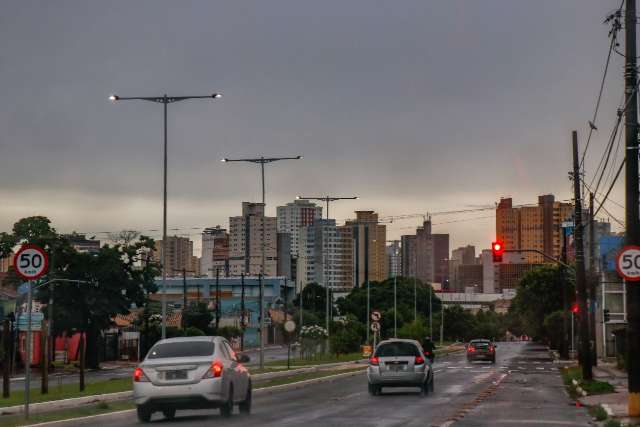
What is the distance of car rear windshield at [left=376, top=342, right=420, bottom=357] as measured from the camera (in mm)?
34562

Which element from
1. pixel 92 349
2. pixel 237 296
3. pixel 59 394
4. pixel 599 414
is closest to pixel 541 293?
pixel 92 349

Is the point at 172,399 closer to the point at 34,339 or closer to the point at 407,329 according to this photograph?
the point at 34,339

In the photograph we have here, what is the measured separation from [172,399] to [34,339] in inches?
2228

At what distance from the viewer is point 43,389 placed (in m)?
37.8

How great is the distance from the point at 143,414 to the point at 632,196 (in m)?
10.9

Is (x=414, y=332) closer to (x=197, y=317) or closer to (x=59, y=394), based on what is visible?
(x=197, y=317)

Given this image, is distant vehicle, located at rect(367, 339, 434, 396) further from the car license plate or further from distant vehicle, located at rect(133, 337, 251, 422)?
the car license plate

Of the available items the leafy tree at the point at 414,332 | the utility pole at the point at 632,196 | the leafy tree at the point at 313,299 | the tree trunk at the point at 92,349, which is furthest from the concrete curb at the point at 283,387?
the leafy tree at the point at 313,299

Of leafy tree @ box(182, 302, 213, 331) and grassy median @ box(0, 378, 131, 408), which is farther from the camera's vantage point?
leafy tree @ box(182, 302, 213, 331)

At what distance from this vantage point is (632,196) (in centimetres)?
2300

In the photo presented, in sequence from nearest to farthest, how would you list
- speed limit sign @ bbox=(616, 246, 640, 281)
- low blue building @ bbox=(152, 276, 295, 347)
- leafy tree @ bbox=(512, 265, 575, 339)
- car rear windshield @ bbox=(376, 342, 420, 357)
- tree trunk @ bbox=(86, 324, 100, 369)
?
speed limit sign @ bbox=(616, 246, 640, 281) → car rear windshield @ bbox=(376, 342, 420, 357) → tree trunk @ bbox=(86, 324, 100, 369) → leafy tree @ bbox=(512, 265, 575, 339) → low blue building @ bbox=(152, 276, 295, 347)

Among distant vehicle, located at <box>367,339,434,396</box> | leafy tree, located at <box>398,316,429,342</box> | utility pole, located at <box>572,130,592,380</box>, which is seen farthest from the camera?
leafy tree, located at <box>398,316,429,342</box>

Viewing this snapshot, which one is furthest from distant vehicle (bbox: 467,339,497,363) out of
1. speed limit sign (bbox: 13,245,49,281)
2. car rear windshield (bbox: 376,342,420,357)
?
speed limit sign (bbox: 13,245,49,281)

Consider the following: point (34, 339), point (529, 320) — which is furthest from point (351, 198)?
A: point (529, 320)
